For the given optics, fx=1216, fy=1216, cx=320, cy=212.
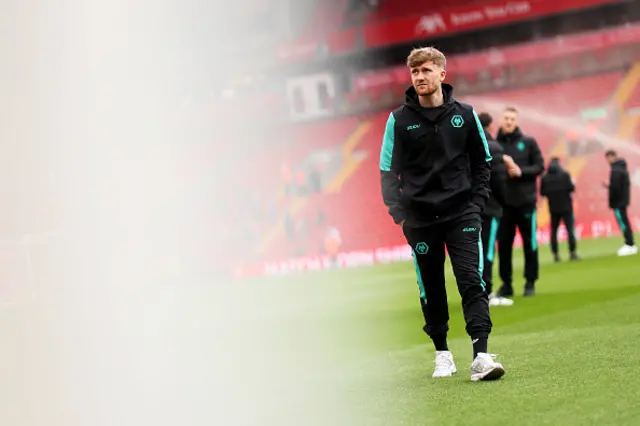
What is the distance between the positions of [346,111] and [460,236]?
113ft

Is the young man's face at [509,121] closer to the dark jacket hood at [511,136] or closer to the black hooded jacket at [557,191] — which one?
the dark jacket hood at [511,136]

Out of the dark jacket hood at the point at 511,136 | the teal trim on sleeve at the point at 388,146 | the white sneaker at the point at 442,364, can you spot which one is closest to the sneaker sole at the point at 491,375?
the white sneaker at the point at 442,364

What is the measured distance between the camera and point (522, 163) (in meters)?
13.1

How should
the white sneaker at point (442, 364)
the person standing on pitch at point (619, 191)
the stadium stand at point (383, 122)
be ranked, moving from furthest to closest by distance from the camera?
the stadium stand at point (383, 122) → the person standing on pitch at point (619, 191) → the white sneaker at point (442, 364)

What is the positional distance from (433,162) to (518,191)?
21.5 feet

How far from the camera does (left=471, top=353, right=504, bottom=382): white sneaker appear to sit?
670 centimetres

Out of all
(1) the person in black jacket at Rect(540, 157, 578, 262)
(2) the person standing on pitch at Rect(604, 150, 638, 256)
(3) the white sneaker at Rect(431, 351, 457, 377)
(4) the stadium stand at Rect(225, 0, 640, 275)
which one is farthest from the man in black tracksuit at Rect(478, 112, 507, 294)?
(4) the stadium stand at Rect(225, 0, 640, 275)

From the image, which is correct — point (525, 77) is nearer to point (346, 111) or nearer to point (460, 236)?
point (346, 111)

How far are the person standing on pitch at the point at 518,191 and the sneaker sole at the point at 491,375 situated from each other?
20.5 ft

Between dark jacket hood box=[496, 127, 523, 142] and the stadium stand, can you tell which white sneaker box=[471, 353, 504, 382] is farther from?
the stadium stand

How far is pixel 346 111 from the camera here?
4125cm

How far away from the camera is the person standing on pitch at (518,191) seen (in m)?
13.1

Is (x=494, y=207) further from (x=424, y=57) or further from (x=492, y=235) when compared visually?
(x=424, y=57)

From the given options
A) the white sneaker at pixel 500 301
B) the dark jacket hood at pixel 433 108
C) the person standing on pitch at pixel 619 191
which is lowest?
the white sneaker at pixel 500 301
